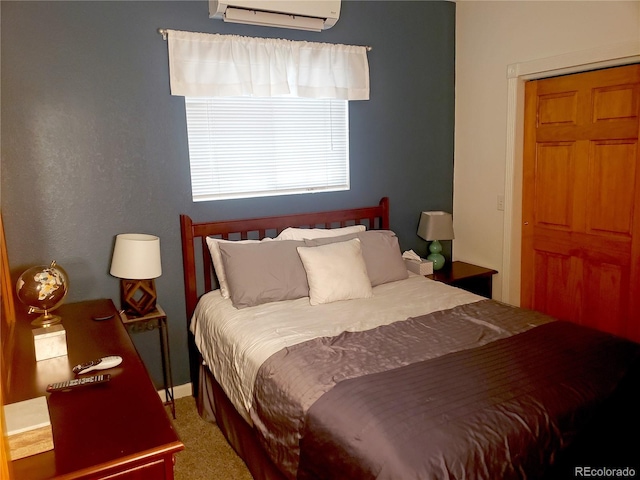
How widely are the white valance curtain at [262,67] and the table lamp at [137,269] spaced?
0.87m

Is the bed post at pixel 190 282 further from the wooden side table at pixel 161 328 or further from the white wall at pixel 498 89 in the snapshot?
the white wall at pixel 498 89

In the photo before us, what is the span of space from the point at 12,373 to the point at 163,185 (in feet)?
4.52

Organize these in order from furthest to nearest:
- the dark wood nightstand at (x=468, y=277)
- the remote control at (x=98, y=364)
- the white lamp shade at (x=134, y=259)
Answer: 1. the dark wood nightstand at (x=468, y=277)
2. the white lamp shade at (x=134, y=259)
3. the remote control at (x=98, y=364)

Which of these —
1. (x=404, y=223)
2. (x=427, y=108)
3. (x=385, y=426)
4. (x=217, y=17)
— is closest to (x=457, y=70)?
(x=427, y=108)

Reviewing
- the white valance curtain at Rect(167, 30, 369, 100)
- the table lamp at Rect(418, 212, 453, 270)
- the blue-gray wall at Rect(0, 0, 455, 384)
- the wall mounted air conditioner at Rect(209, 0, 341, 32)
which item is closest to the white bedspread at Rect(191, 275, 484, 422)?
the blue-gray wall at Rect(0, 0, 455, 384)

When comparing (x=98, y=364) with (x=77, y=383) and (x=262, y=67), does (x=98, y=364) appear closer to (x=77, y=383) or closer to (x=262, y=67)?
(x=77, y=383)

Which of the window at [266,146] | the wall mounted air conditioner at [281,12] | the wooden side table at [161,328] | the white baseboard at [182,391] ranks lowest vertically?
the white baseboard at [182,391]

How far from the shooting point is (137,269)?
2646 millimetres

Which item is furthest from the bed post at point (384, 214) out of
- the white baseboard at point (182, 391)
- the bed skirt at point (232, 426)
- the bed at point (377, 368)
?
the white baseboard at point (182, 391)

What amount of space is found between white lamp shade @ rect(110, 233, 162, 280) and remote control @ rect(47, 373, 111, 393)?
960mm

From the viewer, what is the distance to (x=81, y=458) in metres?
1.33

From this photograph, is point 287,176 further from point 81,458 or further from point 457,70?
point 81,458

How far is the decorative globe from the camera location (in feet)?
6.81

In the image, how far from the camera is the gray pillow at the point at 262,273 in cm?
275
